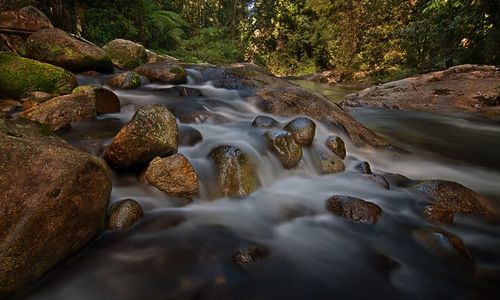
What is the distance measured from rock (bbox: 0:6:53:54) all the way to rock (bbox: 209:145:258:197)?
254 inches

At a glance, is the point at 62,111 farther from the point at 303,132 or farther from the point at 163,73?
the point at 303,132

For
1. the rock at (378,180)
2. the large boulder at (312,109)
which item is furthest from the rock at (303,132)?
the large boulder at (312,109)

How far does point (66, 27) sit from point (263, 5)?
1945 cm

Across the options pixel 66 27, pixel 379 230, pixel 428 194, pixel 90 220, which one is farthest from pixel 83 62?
pixel 428 194

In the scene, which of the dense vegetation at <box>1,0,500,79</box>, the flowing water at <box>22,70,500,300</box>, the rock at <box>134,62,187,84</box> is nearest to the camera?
the flowing water at <box>22,70,500,300</box>

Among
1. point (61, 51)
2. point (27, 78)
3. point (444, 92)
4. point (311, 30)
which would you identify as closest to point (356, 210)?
point (27, 78)

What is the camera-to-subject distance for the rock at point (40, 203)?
5.06 feet

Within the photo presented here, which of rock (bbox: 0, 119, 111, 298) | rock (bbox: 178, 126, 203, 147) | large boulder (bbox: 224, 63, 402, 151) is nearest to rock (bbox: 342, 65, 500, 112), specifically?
large boulder (bbox: 224, 63, 402, 151)

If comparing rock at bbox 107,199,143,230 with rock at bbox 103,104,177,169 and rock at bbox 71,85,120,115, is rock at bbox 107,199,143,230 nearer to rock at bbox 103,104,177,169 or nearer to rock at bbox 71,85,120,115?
rock at bbox 103,104,177,169

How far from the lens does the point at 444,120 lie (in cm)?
766

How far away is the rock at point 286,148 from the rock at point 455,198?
179 cm

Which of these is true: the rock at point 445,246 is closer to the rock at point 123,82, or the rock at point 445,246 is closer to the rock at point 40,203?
the rock at point 40,203

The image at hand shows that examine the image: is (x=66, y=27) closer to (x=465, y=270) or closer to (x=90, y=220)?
(x=90, y=220)

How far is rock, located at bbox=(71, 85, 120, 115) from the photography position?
404cm
